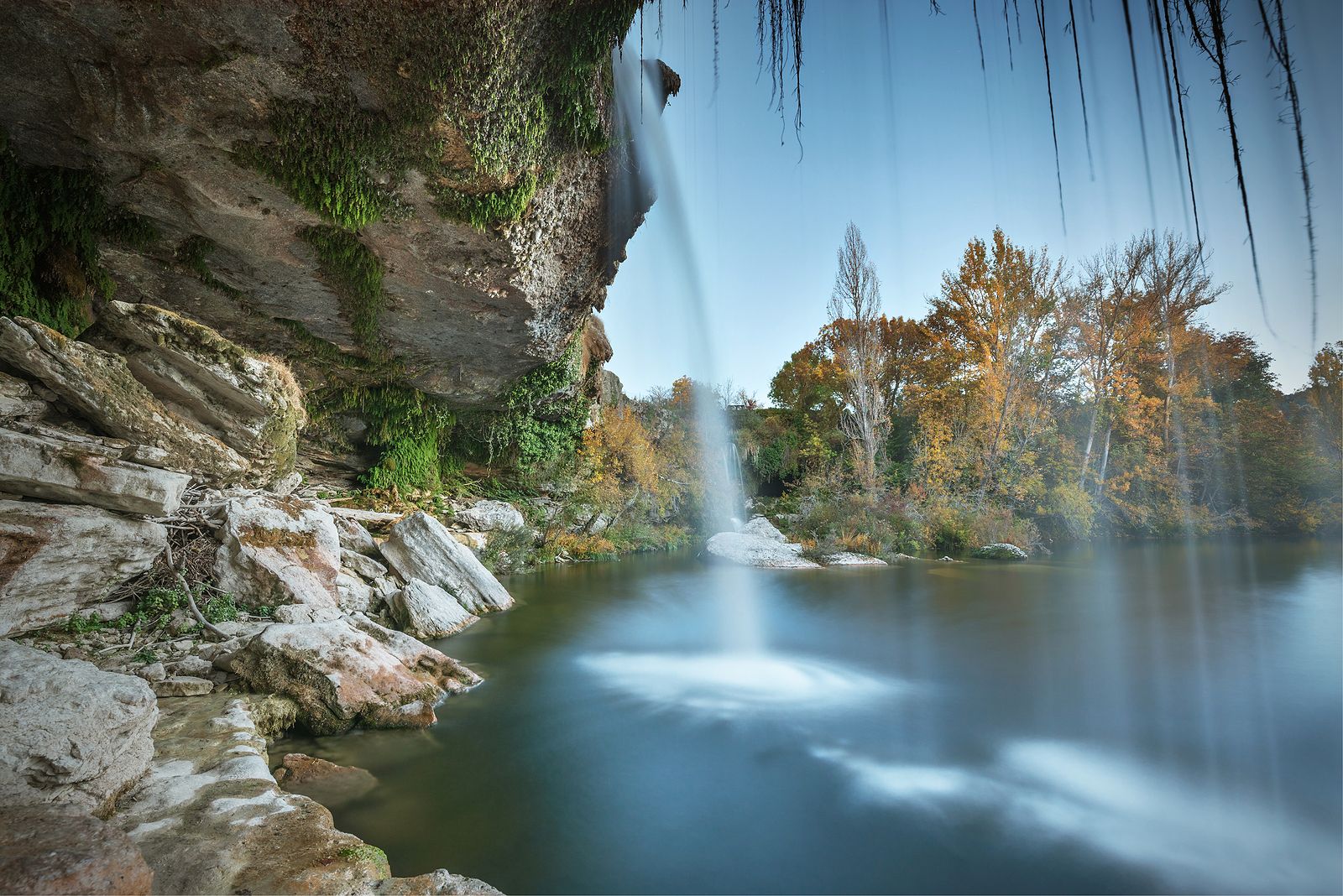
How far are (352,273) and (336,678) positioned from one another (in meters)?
4.93

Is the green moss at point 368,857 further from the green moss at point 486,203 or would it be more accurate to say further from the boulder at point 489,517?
the boulder at point 489,517

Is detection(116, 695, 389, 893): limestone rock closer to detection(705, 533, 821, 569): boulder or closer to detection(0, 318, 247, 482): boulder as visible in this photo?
detection(0, 318, 247, 482): boulder

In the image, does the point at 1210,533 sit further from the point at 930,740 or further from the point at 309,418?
the point at 309,418

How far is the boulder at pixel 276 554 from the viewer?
16.9 feet

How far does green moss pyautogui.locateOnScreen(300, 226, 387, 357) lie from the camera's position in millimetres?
5812

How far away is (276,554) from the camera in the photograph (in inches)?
217

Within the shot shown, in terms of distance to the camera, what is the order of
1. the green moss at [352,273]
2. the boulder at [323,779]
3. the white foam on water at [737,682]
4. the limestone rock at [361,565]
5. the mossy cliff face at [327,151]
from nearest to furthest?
the boulder at [323,779], the mossy cliff face at [327,151], the white foam on water at [737,682], the green moss at [352,273], the limestone rock at [361,565]

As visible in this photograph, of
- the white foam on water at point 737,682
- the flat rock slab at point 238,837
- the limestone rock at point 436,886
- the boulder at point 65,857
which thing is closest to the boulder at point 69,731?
the flat rock slab at point 238,837

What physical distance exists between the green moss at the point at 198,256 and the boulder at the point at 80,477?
2.91 meters

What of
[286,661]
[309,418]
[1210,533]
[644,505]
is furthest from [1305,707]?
[1210,533]

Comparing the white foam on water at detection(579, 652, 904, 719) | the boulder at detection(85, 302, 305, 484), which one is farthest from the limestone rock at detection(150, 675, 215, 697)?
the boulder at detection(85, 302, 305, 484)

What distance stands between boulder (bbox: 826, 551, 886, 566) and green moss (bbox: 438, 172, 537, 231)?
1050 cm

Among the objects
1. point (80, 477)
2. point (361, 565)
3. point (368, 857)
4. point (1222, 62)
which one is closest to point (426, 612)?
point (361, 565)

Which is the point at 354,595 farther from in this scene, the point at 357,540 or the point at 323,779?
the point at 323,779
